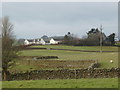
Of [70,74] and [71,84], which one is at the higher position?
[71,84]

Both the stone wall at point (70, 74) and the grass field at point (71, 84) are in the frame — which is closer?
the grass field at point (71, 84)

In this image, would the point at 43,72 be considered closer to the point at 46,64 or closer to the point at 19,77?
the point at 19,77

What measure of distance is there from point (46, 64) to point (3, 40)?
485 inches

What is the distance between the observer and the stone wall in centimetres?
1917

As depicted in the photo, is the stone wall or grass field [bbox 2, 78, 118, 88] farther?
the stone wall

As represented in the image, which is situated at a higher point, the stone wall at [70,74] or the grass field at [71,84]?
the grass field at [71,84]

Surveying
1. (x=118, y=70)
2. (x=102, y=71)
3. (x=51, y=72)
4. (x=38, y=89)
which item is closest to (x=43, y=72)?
(x=51, y=72)

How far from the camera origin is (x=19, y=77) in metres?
20.2

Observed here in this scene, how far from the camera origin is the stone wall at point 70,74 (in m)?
19.2

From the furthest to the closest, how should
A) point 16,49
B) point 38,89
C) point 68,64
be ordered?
point 68,64, point 16,49, point 38,89

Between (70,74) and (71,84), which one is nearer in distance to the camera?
(71,84)

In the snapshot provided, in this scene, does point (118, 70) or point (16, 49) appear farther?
point (16, 49)

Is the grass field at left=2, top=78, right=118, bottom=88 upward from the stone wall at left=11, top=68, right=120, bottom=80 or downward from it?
upward

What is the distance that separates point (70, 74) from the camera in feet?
64.2
